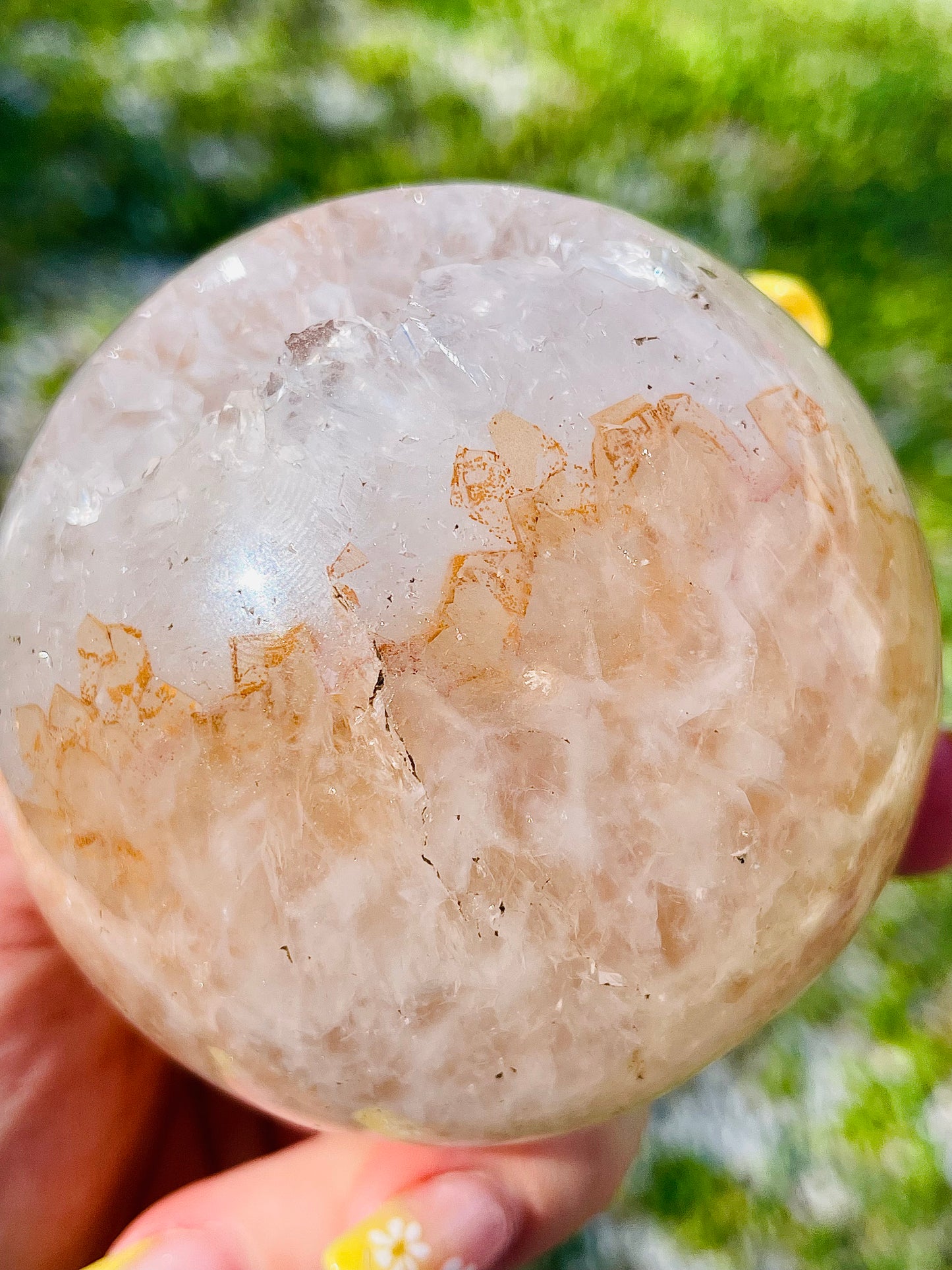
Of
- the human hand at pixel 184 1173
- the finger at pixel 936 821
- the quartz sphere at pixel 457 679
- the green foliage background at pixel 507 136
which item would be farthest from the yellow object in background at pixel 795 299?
the human hand at pixel 184 1173

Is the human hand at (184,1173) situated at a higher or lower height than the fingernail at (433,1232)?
lower

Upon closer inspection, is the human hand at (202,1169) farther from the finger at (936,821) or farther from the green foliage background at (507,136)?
the green foliage background at (507,136)

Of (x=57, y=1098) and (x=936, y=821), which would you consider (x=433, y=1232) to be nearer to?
(x=57, y=1098)

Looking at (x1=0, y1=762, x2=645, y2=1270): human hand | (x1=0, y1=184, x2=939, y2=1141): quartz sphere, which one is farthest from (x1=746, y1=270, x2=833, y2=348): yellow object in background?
(x1=0, y1=762, x2=645, y2=1270): human hand

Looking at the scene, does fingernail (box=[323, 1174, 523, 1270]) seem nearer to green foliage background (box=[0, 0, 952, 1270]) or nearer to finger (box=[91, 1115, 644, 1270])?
finger (box=[91, 1115, 644, 1270])

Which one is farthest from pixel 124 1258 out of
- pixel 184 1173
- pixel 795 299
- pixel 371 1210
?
pixel 795 299

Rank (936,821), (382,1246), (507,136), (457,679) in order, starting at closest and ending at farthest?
(457,679) < (382,1246) < (936,821) < (507,136)

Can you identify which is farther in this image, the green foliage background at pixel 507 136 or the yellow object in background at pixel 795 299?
the green foliage background at pixel 507 136
